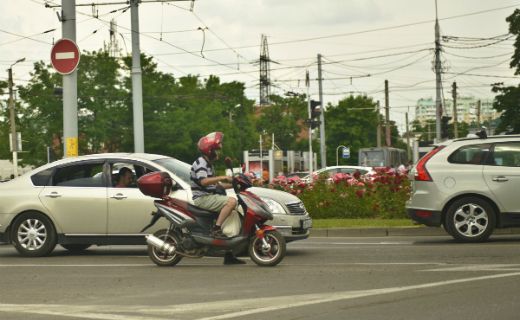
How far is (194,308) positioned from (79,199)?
20.5ft

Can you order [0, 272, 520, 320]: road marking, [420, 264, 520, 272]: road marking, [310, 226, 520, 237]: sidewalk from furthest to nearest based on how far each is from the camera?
1. [310, 226, 520, 237]: sidewalk
2. [420, 264, 520, 272]: road marking
3. [0, 272, 520, 320]: road marking

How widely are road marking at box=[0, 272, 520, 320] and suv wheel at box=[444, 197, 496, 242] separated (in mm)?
6251

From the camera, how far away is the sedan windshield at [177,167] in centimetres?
1447

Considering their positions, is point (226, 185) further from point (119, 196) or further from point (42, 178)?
point (42, 178)

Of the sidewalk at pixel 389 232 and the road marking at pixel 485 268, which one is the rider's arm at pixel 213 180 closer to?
the road marking at pixel 485 268

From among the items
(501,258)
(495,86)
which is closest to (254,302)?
(501,258)

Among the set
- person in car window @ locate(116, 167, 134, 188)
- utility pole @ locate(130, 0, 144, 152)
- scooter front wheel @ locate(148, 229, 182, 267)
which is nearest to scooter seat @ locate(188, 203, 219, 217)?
scooter front wheel @ locate(148, 229, 182, 267)

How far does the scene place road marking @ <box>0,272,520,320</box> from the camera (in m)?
8.42

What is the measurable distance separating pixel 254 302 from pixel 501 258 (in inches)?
185

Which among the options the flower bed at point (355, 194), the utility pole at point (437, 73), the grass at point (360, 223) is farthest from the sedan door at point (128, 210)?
the utility pole at point (437, 73)

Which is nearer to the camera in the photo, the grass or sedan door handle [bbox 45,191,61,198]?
sedan door handle [bbox 45,191,61,198]

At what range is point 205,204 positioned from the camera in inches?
497

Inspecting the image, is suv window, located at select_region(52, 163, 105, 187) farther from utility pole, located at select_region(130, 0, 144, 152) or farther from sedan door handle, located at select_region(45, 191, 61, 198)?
utility pole, located at select_region(130, 0, 144, 152)

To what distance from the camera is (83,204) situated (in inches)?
577
